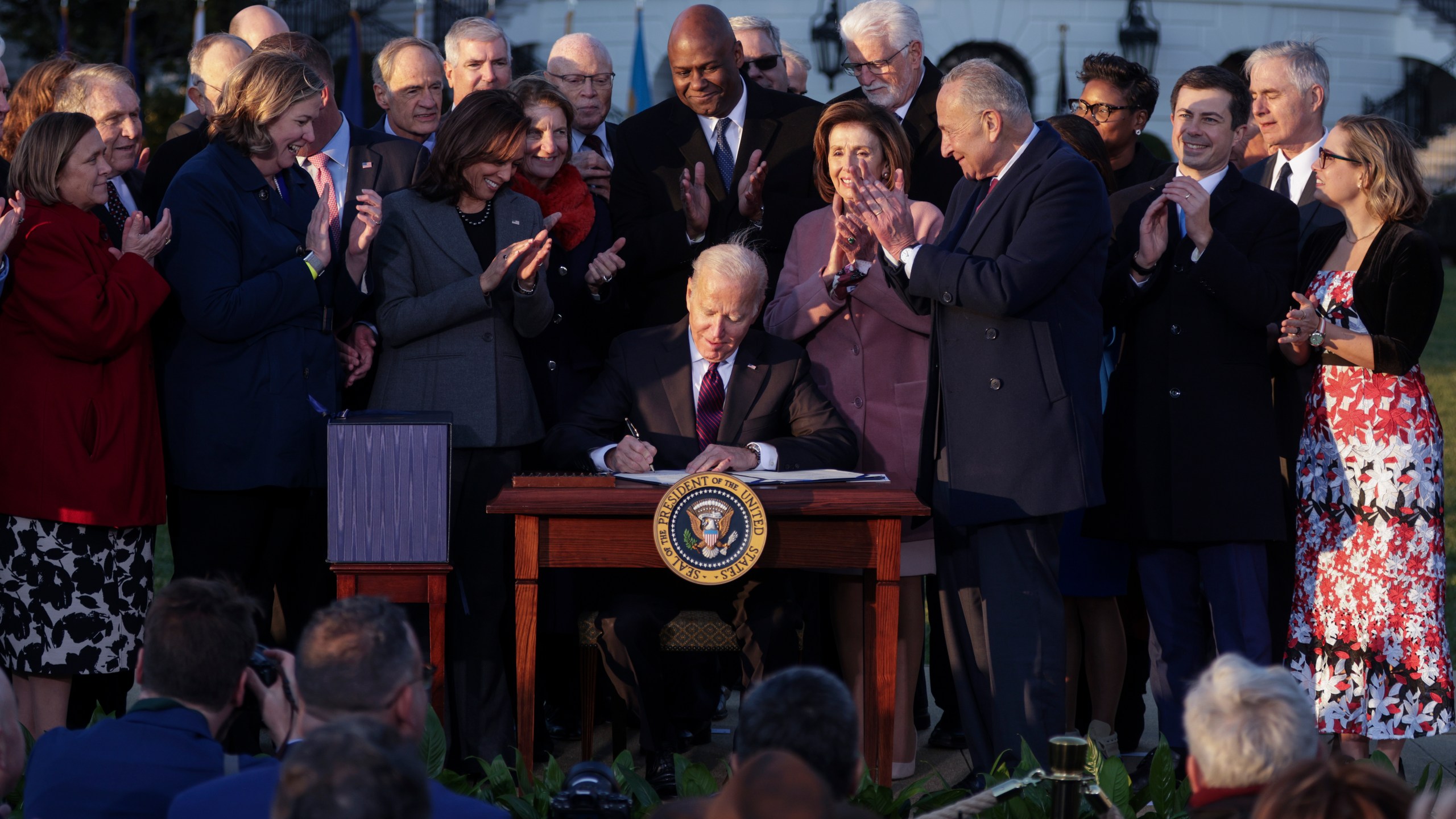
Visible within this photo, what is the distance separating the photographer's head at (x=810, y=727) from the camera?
2.74m

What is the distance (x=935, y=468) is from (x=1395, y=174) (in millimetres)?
1667

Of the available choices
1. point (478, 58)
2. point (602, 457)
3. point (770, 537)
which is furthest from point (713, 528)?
point (478, 58)

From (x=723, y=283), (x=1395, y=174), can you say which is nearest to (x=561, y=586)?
(x=723, y=283)

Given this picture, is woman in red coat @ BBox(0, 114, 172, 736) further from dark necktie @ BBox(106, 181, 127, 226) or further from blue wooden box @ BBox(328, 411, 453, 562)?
blue wooden box @ BBox(328, 411, 453, 562)

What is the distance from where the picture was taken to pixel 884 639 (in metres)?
4.58

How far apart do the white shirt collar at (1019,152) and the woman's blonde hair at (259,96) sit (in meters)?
2.07

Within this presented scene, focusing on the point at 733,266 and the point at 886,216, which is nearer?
the point at 886,216

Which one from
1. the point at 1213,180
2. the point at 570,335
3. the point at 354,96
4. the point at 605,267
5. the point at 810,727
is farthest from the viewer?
the point at 354,96

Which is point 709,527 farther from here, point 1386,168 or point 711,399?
point 1386,168

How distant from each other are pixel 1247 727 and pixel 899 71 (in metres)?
3.72

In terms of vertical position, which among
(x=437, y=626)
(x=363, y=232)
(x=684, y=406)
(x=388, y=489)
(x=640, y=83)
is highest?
(x=640, y=83)

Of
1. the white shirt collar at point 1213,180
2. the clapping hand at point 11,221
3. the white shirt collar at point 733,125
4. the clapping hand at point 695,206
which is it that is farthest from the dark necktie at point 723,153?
the clapping hand at point 11,221

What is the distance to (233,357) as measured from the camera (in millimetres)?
5008

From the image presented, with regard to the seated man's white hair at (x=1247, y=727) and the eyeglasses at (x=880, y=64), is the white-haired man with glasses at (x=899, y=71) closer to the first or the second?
the eyeglasses at (x=880, y=64)
